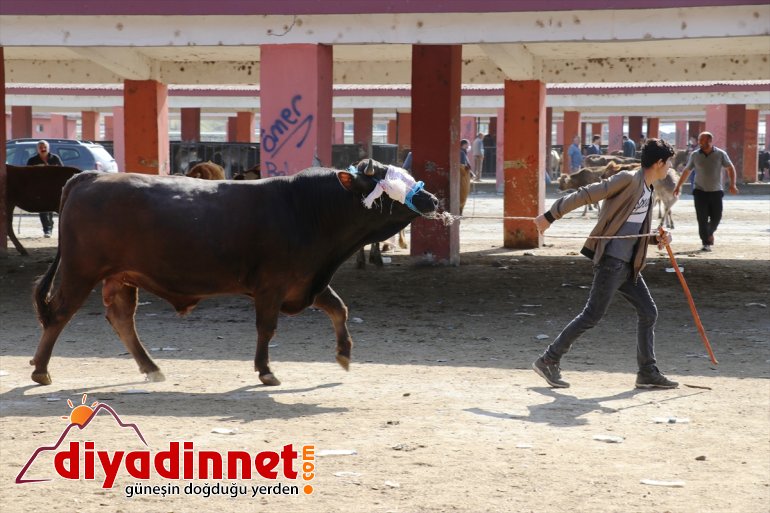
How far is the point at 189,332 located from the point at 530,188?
892cm

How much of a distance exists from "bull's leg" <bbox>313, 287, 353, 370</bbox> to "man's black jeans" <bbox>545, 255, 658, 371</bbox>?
1.43 metres

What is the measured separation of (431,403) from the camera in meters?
7.54

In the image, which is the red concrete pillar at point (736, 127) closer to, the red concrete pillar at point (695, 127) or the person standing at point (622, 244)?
the red concrete pillar at point (695, 127)

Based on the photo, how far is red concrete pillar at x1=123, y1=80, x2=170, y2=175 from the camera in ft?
61.7

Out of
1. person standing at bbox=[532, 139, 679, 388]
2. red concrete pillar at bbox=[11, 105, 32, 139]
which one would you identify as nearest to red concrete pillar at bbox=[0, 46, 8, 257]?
person standing at bbox=[532, 139, 679, 388]

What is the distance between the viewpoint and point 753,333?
10648mm

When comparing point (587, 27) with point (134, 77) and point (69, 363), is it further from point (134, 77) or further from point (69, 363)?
point (134, 77)

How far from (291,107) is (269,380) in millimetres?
5630

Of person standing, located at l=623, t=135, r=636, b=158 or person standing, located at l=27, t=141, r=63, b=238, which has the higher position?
person standing, located at l=623, t=135, r=636, b=158

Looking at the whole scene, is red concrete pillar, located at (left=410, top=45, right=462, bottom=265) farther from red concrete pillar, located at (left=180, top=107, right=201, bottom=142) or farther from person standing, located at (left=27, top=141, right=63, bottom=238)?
red concrete pillar, located at (left=180, top=107, right=201, bottom=142)

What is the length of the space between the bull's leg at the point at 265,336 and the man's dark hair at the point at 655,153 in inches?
107

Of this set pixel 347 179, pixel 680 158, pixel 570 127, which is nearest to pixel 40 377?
pixel 347 179

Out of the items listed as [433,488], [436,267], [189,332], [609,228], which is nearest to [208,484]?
[433,488]

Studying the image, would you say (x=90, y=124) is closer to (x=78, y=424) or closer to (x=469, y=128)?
(x=469, y=128)
